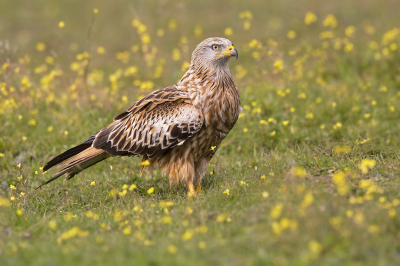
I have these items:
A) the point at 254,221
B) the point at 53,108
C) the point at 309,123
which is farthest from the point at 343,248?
the point at 53,108

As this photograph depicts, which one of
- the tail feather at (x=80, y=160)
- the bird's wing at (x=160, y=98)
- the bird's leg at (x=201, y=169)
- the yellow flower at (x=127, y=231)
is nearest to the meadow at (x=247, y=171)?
the yellow flower at (x=127, y=231)

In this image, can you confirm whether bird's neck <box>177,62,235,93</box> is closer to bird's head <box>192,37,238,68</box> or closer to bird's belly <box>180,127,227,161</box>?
bird's head <box>192,37,238,68</box>

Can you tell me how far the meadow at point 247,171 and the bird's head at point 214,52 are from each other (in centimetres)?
155

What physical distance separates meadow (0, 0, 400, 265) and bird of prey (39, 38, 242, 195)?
40cm

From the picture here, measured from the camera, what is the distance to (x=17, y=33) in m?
17.5

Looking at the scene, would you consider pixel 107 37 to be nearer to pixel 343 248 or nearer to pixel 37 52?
pixel 37 52

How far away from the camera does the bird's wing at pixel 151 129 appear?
5.89 meters

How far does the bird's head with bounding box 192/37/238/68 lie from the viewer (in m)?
6.08

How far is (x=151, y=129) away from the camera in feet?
20.3

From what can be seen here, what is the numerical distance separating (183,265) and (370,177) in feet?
8.62

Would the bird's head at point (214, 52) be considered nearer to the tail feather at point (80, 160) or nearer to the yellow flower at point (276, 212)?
the tail feather at point (80, 160)

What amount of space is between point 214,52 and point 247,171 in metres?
1.69

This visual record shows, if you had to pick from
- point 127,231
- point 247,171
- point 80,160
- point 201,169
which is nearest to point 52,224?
point 127,231

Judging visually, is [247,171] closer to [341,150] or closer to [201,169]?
[201,169]
